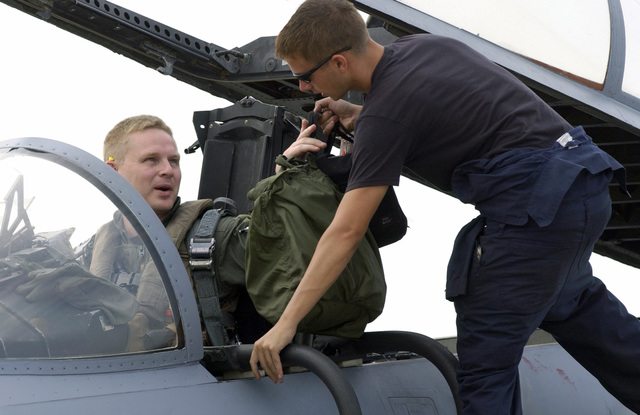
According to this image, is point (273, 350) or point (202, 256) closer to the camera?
point (273, 350)

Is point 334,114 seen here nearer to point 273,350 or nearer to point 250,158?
point 250,158

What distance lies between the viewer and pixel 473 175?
97.0 inches

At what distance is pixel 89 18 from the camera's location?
3.74 meters

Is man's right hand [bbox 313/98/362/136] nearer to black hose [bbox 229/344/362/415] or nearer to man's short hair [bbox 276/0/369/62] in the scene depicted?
man's short hair [bbox 276/0/369/62]

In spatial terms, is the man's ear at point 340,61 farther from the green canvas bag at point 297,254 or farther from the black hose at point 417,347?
the black hose at point 417,347

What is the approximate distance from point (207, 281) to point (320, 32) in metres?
0.81

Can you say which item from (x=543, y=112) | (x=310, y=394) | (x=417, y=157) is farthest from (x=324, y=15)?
(x=310, y=394)

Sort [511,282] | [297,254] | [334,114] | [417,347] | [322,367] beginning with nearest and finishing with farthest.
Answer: [322,367] < [511,282] < [297,254] < [417,347] < [334,114]

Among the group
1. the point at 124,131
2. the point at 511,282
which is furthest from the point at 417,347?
the point at 124,131

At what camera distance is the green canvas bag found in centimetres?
253

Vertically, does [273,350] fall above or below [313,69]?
below

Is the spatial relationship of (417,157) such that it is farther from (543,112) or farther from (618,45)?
(618,45)

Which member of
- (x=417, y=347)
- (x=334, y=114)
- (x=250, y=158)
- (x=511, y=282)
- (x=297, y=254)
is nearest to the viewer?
(x=511, y=282)

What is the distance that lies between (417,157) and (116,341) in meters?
0.99
